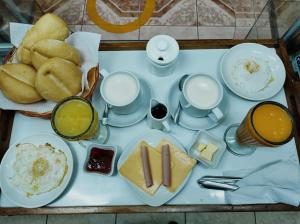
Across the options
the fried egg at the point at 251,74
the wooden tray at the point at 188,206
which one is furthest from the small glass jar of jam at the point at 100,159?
the fried egg at the point at 251,74

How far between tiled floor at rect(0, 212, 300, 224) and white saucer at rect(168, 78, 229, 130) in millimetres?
714

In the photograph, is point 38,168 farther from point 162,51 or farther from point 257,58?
point 257,58

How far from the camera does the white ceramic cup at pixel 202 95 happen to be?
75cm

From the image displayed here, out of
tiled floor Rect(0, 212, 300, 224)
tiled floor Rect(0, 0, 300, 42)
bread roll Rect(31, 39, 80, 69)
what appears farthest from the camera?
tiled floor Rect(0, 0, 300, 42)

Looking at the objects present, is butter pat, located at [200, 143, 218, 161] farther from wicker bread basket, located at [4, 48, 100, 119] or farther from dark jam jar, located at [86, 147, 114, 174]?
wicker bread basket, located at [4, 48, 100, 119]

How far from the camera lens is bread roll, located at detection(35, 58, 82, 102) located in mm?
731

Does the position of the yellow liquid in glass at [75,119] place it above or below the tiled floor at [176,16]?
above

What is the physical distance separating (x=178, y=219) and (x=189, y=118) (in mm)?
737

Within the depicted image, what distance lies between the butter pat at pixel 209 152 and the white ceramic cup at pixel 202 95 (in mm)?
77

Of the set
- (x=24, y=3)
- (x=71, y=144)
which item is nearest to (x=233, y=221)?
(x=71, y=144)

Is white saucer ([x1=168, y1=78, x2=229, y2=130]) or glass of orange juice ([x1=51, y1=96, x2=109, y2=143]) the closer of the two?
glass of orange juice ([x1=51, y1=96, x2=109, y2=143])

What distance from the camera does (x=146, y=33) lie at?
163cm

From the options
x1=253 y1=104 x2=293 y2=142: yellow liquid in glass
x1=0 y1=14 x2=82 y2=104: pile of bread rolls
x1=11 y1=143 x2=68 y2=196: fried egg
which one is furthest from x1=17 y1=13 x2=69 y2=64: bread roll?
x1=253 y1=104 x2=293 y2=142: yellow liquid in glass

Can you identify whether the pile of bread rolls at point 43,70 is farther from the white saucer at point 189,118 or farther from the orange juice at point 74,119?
the white saucer at point 189,118
